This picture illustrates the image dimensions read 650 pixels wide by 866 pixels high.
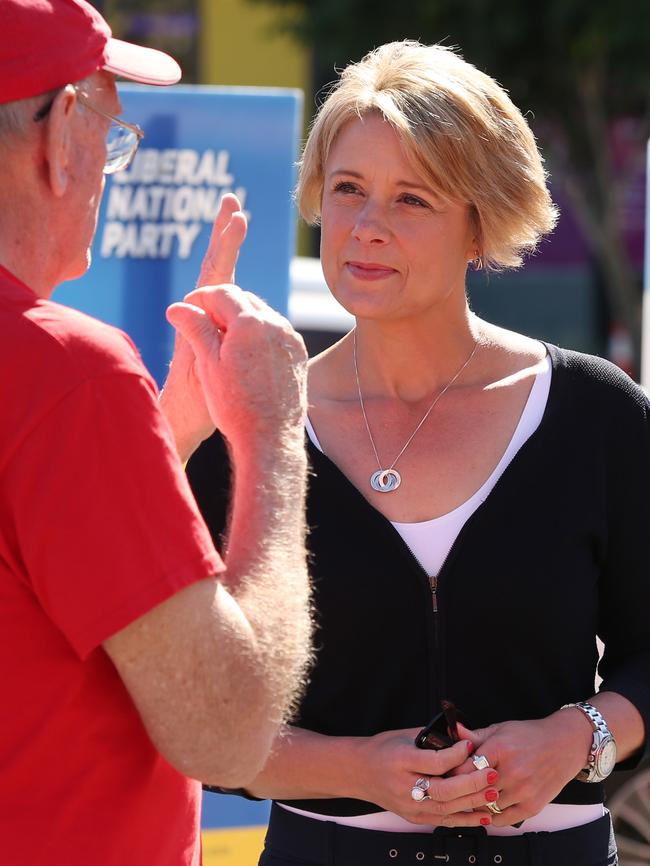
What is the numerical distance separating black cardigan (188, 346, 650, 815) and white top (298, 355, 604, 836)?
18 mm

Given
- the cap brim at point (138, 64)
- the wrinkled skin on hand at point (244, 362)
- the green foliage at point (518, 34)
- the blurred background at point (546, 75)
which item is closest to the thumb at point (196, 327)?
the wrinkled skin on hand at point (244, 362)

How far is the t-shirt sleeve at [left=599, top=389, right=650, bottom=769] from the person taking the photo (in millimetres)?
2320

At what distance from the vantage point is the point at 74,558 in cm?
144

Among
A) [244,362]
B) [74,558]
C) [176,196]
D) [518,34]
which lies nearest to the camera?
[74,558]

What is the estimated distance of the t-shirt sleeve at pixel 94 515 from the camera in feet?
4.71

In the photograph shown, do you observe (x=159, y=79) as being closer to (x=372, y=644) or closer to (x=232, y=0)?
(x=372, y=644)

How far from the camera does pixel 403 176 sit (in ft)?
7.91

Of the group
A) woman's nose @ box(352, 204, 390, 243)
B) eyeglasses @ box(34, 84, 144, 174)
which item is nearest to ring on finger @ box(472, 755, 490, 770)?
woman's nose @ box(352, 204, 390, 243)

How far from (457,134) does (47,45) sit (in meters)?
0.97

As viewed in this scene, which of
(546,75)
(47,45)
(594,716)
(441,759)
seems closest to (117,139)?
(47,45)

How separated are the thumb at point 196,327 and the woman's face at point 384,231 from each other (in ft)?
2.16

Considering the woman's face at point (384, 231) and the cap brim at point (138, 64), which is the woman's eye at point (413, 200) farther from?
the cap brim at point (138, 64)

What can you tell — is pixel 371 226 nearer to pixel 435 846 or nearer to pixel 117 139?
pixel 117 139

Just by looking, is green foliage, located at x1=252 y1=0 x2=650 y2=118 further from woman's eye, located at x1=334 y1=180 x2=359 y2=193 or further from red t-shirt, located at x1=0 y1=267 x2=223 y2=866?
red t-shirt, located at x1=0 y1=267 x2=223 y2=866
